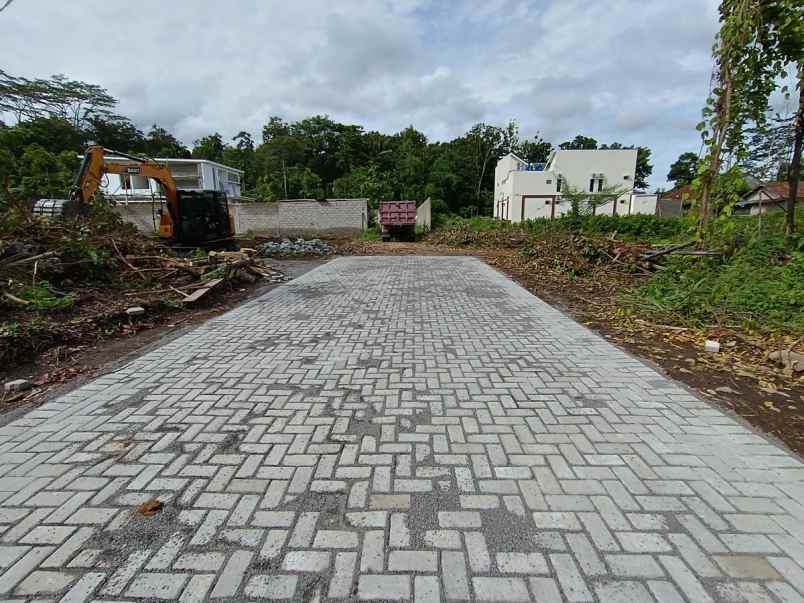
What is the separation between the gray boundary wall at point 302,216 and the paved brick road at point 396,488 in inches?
692

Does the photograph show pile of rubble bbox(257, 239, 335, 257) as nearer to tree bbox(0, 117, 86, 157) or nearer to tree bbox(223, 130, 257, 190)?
tree bbox(0, 117, 86, 157)

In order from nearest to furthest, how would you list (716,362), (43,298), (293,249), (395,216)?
(716,362), (43,298), (293,249), (395,216)

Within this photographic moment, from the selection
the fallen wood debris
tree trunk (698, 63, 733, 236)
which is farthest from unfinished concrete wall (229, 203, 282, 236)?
tree trunk (698, 63, 733, 236)

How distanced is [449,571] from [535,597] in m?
0.38

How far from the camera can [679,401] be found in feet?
11.3

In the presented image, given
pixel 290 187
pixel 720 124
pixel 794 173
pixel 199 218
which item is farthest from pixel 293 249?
pixel 290 187

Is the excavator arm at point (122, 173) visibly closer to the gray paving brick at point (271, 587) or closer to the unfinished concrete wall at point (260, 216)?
the unfinished concrete wall at point (260, 216)

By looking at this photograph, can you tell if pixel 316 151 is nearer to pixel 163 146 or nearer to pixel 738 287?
pixel 163 146

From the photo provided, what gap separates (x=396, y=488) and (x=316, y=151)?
5557cm

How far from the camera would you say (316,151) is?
52281mm

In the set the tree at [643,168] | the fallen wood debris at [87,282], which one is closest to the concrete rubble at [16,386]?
the fallen wood debris at [87,282]

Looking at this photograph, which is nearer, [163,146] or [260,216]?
[260,216]

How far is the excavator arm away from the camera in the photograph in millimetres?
8711

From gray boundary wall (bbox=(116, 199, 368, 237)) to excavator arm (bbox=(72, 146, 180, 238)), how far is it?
8994 millimetres
